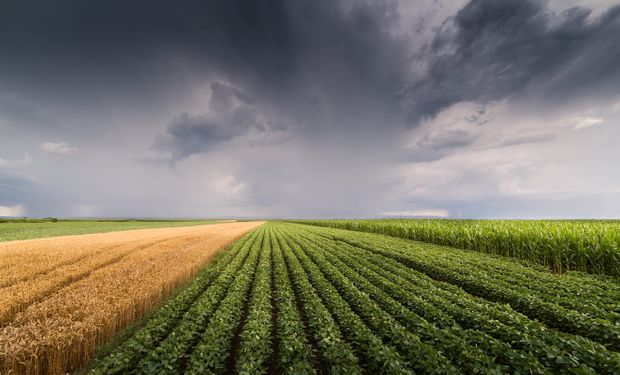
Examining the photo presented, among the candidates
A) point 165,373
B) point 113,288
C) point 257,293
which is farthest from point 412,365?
point 113,288

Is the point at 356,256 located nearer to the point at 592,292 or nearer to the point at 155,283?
the point at 592,292

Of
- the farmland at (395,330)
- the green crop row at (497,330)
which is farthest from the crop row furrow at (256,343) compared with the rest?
the green crop row at (497,330)

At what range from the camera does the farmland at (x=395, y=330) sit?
16.1ft

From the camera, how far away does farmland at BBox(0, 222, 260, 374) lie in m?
5.65

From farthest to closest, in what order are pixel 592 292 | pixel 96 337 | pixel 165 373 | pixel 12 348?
1. pixel 592 292
2. pixel 96 337
3. pixel 12 348
4. pixel 165 373

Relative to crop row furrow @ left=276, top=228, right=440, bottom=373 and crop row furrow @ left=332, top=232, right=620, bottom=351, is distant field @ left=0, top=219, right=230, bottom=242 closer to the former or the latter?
crop row furrow @ left=276, top=228, right=440, bottom=373

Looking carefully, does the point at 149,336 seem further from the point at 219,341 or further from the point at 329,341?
the point at 329,341

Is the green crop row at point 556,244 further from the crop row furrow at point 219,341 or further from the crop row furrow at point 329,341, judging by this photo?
the crop row furrow at point 219,341

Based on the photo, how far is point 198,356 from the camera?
528 cm

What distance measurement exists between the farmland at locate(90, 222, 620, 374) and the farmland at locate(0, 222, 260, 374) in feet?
2.83

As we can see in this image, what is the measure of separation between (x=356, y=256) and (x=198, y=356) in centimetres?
1302

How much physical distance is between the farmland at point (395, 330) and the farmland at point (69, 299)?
86cm

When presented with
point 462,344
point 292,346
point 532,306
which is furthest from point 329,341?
point 532,306

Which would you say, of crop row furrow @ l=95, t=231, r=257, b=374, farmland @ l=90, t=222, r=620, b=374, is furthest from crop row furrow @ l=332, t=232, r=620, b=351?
crop row furrow @ l=95, t=231, r=257, b=374
